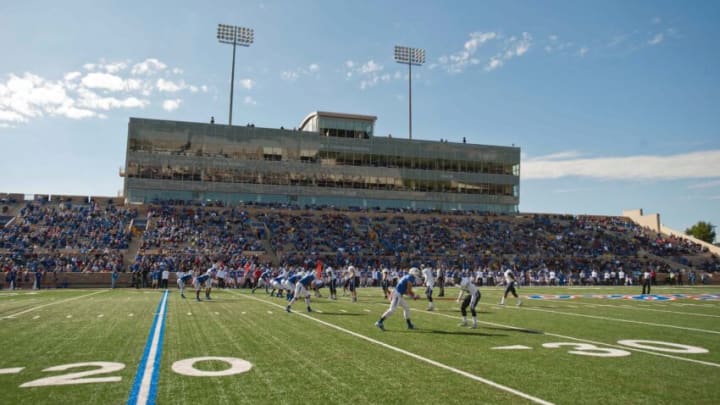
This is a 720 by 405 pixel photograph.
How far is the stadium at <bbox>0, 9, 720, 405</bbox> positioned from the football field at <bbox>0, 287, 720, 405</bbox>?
6cm

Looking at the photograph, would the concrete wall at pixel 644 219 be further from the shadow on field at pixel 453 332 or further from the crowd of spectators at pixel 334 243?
the shadow on field at pixel 453 332

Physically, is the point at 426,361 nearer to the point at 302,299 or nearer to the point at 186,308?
the point at 186,308

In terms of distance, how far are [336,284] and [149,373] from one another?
26.1 metres

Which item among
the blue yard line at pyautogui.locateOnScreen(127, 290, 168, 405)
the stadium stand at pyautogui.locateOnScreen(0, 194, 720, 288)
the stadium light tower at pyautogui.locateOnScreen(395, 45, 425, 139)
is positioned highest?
the stadium light tower at pyautogui.locateOnScreen(395, 45, 425, 139)

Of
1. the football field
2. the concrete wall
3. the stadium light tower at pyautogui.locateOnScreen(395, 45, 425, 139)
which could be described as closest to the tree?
the concrete wall

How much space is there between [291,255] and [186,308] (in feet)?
79.1

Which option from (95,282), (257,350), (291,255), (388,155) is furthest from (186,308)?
(388,155)

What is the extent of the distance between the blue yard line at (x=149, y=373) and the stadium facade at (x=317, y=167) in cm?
4323

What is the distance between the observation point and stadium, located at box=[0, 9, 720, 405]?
737 centimetres

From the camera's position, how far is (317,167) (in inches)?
2248

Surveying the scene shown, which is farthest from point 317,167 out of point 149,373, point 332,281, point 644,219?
point 149,373

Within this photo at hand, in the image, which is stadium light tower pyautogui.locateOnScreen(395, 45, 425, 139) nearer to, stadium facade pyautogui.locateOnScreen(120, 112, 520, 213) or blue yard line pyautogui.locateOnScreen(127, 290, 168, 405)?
stadium facade pyautogui.locateOnScreen(120, 112, 520, 213)

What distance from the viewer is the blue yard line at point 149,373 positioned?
625 cm

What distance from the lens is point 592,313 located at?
17609mm
